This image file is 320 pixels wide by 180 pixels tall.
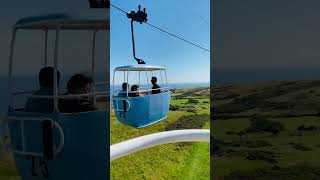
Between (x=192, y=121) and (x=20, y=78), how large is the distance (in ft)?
3.20

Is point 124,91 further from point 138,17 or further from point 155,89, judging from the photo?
point 138,17

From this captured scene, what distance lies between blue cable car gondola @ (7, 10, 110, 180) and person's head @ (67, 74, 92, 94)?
0.03m

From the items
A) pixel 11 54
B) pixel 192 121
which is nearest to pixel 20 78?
pixel 11 54

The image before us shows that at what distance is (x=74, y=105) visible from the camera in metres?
2.50

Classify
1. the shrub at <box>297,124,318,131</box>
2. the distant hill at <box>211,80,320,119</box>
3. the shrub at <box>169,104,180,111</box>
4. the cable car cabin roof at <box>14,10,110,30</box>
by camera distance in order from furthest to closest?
the shrub at <box>297,124,318,131</box>, the distant hill at <box>211,80,320,119</box>, the shrub at <box>169,104,180,111</box>, the cable car cabin roof at <box>14,10,110,30</box>

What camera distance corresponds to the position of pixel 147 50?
2666 mm

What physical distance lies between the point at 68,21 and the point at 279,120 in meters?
1.72

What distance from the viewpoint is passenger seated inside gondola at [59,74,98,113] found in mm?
2498

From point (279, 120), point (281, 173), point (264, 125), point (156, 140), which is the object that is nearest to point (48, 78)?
point (156, 140)

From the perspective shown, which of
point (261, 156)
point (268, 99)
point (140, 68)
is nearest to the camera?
point (140, 68)

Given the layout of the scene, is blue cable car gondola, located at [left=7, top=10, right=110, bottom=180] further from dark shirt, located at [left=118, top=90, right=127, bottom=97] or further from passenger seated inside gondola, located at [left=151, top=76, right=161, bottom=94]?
passenger seated inside gondola, located at [left=151, top=76, right=161, bottom=94]

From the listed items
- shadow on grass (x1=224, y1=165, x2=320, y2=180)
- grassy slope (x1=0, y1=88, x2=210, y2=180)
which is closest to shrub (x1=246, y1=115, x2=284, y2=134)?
shadow on grass (x1=224, y1=165, x2=320, y2=180)

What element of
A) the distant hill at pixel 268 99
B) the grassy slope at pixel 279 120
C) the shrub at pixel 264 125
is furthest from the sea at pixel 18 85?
the shrub at pixel 264 125

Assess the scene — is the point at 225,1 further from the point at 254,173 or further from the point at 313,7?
the point at 254,173
